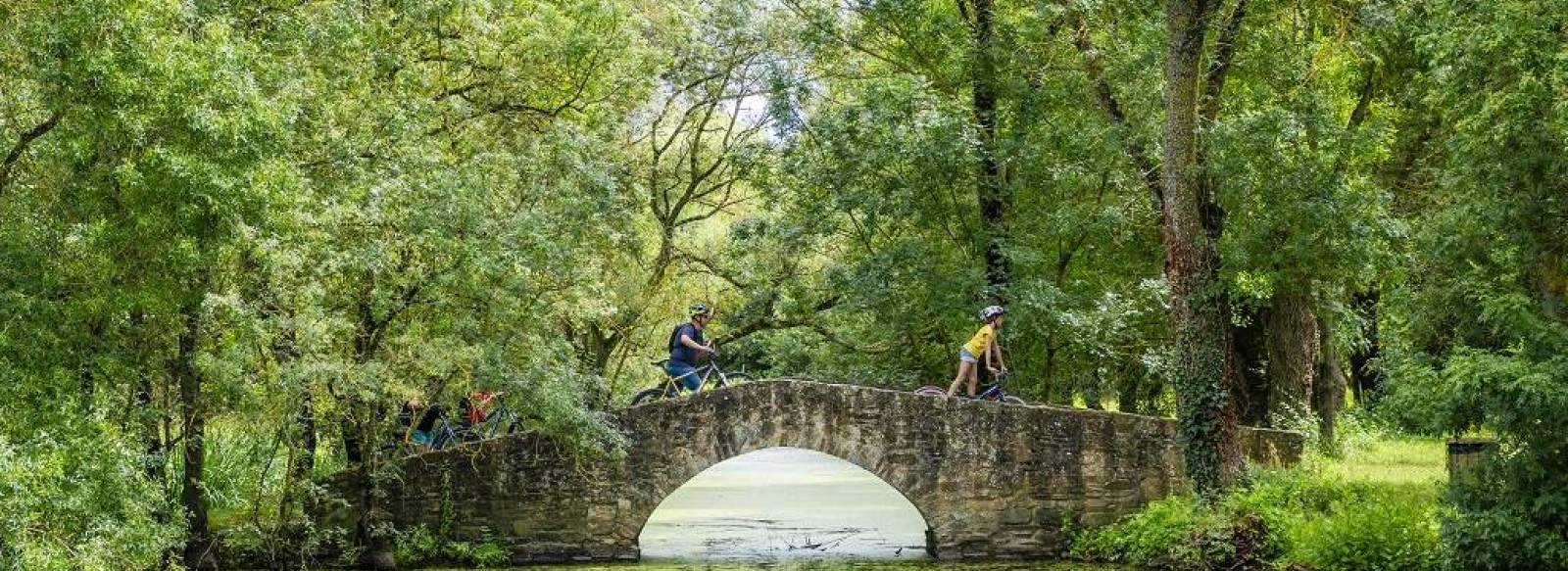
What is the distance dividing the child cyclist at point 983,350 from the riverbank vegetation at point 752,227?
172 centimetres

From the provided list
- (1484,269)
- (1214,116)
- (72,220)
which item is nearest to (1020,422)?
(1214,116)

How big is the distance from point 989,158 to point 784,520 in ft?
17.1

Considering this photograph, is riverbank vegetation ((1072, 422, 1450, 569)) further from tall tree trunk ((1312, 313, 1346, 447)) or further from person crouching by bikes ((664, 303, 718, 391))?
person crouching by bikes ((664, 303, 718, 391))

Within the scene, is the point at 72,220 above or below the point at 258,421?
above

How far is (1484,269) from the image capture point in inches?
508

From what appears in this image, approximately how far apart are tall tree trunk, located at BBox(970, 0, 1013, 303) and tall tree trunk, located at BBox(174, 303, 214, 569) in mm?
9400

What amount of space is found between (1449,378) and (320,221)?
27.3 feet

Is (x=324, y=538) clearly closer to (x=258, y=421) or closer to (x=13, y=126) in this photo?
(x=258, y=421)

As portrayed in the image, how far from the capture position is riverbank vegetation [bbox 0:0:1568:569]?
476 inches

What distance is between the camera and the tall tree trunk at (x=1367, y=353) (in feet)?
68.1

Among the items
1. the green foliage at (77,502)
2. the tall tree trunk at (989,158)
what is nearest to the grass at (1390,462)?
the tall tree trunk at (989,158)

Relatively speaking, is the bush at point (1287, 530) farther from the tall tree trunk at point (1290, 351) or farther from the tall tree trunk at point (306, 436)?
the tall tree trunk at point (306, 436)

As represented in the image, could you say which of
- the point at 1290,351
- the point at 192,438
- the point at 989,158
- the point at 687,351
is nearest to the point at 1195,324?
the point at 1290,351

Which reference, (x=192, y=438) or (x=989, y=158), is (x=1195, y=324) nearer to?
(x=989, y=158)
